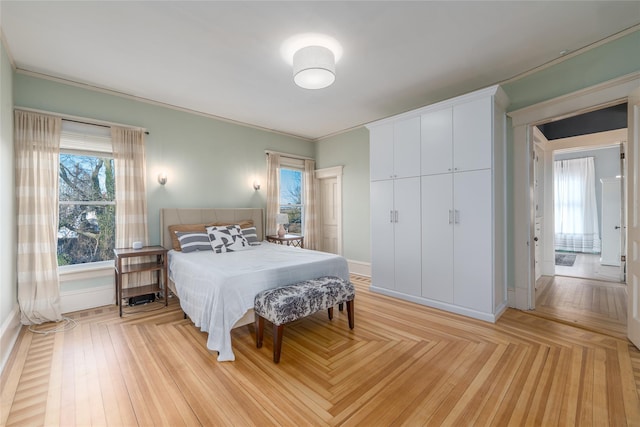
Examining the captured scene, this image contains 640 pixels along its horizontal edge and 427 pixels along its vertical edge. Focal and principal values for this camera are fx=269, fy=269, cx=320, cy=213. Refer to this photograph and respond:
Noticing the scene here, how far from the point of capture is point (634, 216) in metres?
2.45

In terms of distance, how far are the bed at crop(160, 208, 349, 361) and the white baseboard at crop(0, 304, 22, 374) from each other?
135cm

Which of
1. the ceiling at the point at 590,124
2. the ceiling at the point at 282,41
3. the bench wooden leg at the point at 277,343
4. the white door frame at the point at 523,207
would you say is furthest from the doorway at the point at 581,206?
the bench wooden leg at the point at 277,343

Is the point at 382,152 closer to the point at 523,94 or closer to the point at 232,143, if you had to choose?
the point at 523,94

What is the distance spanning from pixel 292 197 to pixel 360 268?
6.75 feet

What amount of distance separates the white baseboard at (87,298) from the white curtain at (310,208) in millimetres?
3285

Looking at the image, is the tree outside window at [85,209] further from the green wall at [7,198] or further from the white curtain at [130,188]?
the green wall at [7,198]

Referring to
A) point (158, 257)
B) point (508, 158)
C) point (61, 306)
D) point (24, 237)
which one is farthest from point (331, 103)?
point (61, 306)

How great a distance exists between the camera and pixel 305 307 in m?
2.47

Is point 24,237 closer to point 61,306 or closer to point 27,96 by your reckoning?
point 61,306

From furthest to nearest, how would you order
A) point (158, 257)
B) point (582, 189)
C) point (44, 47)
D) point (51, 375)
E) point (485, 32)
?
point (582, 189) → point (158, 257) → point (44, 47) → point (485, 32) → point (51, 375)

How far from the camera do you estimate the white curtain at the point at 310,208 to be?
5.73m

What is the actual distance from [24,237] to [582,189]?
1150cm

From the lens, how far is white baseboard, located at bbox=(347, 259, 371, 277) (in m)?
5.12

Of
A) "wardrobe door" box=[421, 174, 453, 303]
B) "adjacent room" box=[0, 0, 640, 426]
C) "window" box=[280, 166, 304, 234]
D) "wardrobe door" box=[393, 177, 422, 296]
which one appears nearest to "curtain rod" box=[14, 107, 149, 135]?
"adjacent room" box=[0, 0, 640, 426]
